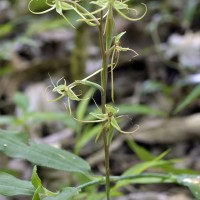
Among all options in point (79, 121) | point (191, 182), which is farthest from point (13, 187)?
point (191, 182)

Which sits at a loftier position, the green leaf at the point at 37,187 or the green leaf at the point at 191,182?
the green leaf at the point at 37,187

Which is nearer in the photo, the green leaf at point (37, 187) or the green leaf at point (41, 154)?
the green leaf at point (37, 187)

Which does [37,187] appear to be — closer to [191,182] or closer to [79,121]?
[79,121]

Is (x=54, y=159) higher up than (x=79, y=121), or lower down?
lower down

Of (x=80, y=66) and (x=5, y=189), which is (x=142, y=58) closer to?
(x=80, y=66)

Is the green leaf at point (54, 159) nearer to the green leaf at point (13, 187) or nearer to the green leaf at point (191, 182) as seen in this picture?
the green leaf at point (13, 187)

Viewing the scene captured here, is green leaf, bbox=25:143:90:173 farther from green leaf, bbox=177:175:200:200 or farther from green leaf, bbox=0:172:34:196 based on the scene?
green leaf, bbox=177:175:200:200

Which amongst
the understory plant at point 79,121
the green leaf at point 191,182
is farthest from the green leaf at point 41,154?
the green leaf at point 191,182
